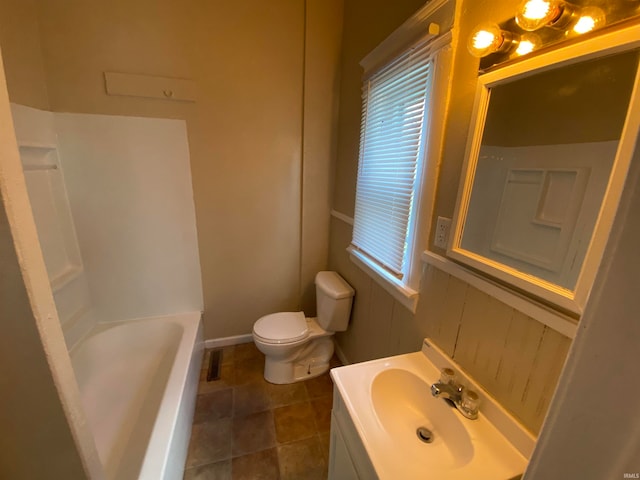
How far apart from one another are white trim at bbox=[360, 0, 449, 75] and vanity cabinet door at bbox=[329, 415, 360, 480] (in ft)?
5.02

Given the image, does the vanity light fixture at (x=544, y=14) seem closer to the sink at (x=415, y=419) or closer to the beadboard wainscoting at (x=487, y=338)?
the beadboard wainscoting at (x=487, y=338)

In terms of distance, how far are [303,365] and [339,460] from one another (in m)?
0.97

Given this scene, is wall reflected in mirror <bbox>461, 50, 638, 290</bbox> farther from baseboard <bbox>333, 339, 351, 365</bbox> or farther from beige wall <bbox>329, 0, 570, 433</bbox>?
baseboard <bbox>333, 339, 351, 365</bbox>

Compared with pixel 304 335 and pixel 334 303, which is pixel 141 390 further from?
pixel 334 303

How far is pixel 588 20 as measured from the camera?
22.5 inches

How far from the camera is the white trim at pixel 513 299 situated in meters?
0.62

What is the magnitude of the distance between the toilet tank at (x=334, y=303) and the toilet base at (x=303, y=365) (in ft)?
0.64

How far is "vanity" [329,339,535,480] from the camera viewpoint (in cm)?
70

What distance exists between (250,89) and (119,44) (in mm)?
770

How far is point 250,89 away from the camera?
5.99ft

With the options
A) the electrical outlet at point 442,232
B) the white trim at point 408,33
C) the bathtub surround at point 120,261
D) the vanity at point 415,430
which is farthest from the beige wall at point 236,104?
the vanity at point 415,430

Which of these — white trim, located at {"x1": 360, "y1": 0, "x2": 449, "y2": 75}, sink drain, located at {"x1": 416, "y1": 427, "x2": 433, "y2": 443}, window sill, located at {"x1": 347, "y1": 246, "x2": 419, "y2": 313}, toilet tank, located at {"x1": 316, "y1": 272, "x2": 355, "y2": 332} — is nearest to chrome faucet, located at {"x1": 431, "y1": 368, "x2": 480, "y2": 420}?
sink drain, located at {"x1": 416, "y1": 427, "x2": 433, "y2": 443}

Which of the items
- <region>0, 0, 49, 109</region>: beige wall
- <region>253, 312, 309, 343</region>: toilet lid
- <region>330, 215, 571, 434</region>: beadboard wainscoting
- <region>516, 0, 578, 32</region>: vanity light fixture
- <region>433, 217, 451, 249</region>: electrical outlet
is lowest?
<region>253, 312, 309, 343</region>: toilet lid

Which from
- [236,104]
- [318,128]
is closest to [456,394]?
[318,128]
